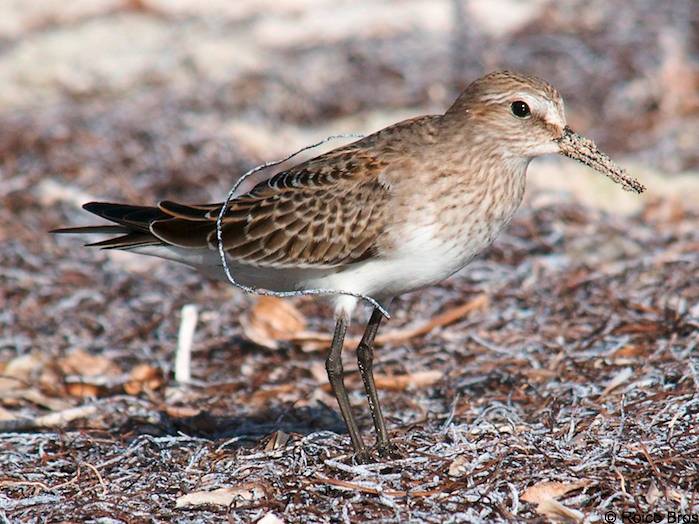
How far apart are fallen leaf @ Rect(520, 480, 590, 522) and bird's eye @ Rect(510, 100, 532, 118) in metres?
1.74

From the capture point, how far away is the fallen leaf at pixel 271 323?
6.89 m

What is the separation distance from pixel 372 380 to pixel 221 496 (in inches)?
47.3

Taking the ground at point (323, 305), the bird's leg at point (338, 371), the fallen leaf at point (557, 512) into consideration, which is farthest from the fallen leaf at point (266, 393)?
the fallen leaf at point (557, 512)

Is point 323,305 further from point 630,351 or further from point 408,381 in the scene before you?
point 630,351

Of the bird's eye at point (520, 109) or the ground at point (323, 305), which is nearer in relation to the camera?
the ground at point (323, 305)

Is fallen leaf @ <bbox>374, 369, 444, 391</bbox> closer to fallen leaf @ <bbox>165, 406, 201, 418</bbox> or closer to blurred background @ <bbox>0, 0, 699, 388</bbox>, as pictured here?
fallen leaf @ <bbox>165, 406, 201, 418</bbox>

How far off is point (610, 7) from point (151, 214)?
9.26 metres

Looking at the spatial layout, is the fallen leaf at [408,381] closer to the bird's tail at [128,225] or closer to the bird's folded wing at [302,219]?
the bird's folded wing at [302,219]

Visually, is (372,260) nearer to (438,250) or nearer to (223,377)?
(438,250)

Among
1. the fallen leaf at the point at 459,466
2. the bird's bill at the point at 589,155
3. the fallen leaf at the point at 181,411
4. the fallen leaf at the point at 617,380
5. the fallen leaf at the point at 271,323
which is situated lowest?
the fallen leaf at the point at 181,411

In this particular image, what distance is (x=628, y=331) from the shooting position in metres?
6.41

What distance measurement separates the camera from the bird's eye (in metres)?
5.16

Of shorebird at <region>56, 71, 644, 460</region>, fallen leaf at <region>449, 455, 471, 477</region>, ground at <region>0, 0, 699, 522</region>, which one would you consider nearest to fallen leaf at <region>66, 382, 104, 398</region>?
ground at <region>0, 0, 699, 522</region>

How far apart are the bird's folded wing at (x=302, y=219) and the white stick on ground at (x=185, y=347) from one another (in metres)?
1.12
